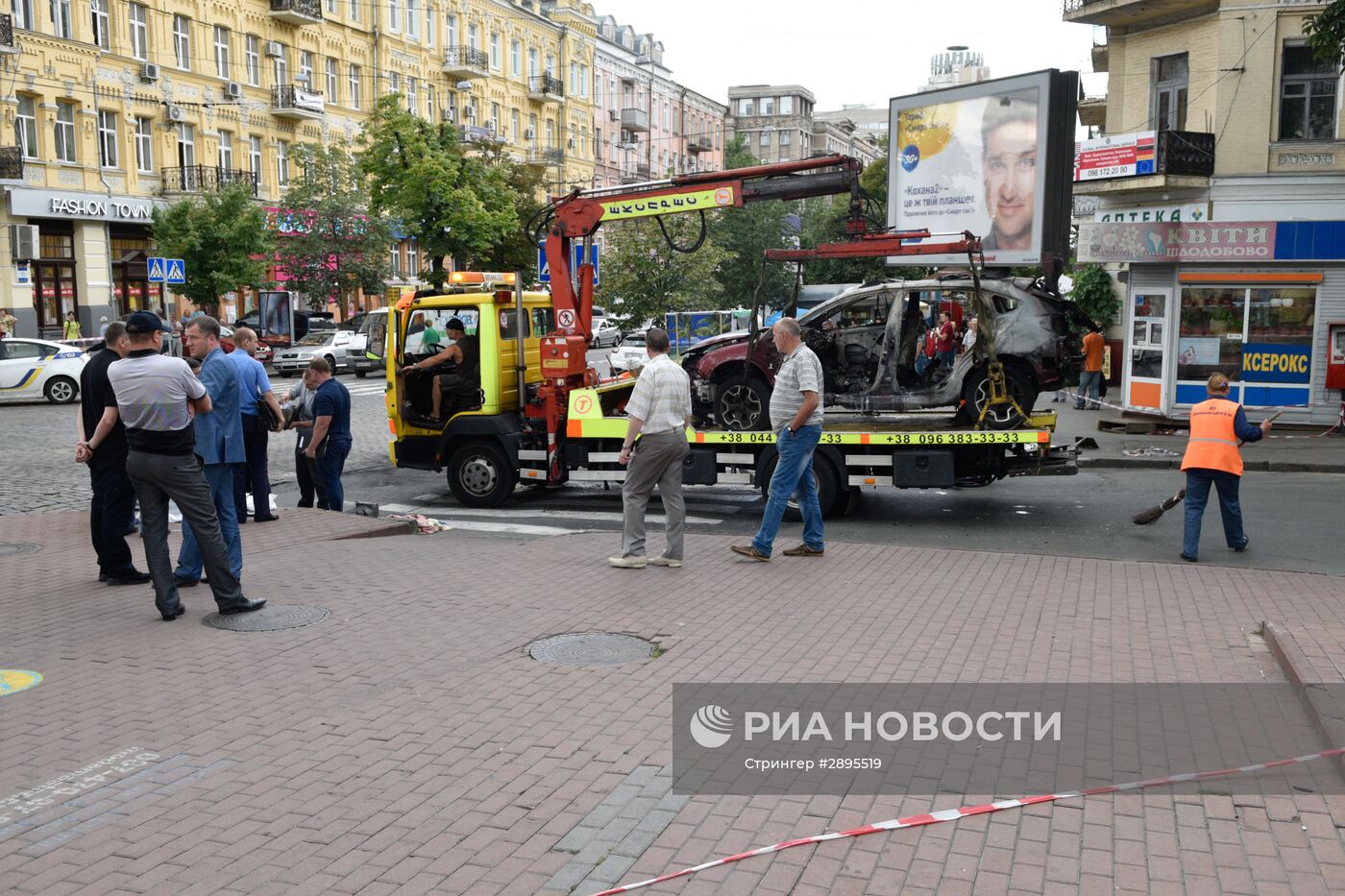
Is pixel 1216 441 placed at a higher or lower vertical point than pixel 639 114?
lower

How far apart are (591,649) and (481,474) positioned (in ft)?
21.4

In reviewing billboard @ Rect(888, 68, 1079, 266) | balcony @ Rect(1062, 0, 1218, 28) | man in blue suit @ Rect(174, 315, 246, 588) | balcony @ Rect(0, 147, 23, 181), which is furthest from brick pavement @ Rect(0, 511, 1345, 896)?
balcony @ Rect(0, 147, 23, 181)

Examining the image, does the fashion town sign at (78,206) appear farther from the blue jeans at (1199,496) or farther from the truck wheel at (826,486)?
the blue jeans at (1199,496)

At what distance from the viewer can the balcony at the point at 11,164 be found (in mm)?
32875

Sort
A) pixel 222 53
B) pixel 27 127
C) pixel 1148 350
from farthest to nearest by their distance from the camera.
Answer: pixel 222 53, pixel 27 127, pixel 1148 350

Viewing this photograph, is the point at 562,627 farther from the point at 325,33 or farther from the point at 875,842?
the point at 325,33

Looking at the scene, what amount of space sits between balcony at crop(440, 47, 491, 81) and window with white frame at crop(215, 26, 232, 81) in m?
14.3

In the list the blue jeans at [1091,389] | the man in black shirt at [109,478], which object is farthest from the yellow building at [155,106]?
the man in black shirt at [109,478]

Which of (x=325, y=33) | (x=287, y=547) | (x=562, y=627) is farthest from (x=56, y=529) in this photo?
(x=325, y=33)

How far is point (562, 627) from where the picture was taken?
24.3 ft

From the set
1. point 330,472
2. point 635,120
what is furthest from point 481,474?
point 635,120

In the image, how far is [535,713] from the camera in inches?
229

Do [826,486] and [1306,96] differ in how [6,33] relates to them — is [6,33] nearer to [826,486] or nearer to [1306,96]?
[826,486]

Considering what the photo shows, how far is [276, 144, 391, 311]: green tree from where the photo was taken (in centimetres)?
3884
